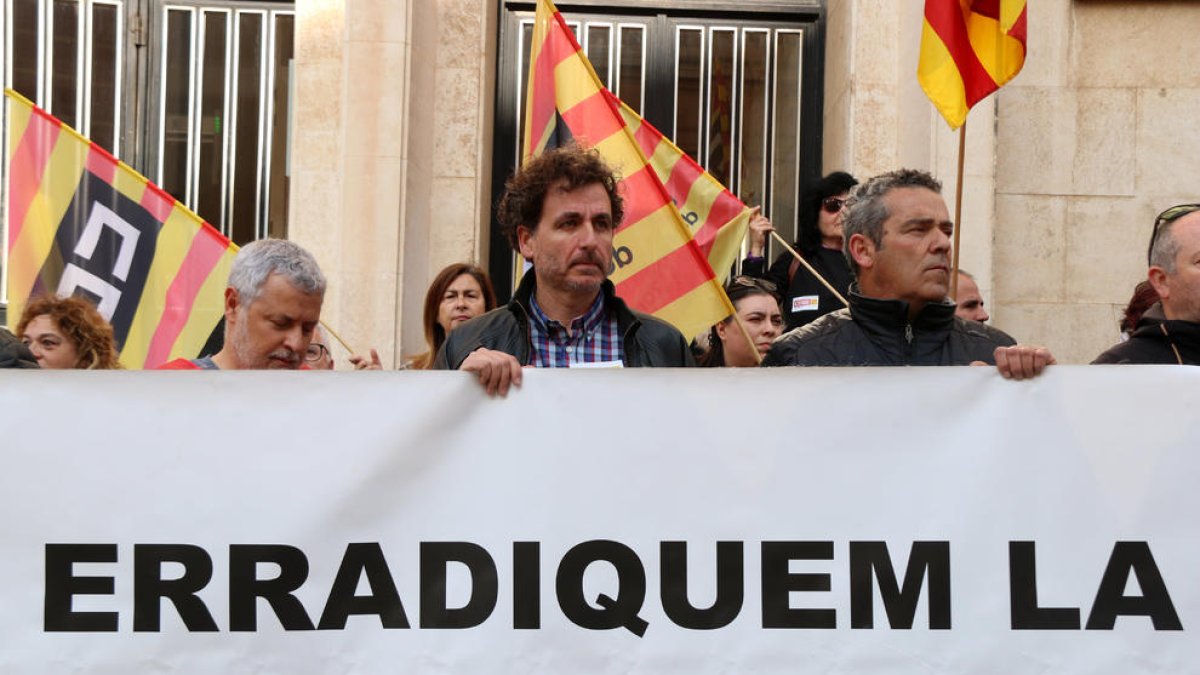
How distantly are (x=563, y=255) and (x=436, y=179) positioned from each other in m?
4.82

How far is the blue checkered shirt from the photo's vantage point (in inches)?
186

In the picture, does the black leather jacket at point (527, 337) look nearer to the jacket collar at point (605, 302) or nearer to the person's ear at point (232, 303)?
the jacket collar at point (605, 302)

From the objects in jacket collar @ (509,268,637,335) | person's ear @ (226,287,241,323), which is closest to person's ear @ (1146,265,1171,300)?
jacket collar @ (509,268,637,335)

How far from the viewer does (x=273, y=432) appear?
413 centimetres

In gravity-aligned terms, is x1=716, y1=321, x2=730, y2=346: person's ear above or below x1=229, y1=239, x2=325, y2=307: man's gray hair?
below

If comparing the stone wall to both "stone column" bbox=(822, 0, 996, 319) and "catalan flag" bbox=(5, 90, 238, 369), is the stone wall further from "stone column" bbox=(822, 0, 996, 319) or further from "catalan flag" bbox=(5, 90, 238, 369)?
"catalan flag" bbox=(5, 90, 238, 369)

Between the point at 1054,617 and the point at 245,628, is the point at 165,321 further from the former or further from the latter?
the point at 1054,617

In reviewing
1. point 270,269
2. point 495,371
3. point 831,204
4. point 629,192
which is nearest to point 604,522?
point 495,371

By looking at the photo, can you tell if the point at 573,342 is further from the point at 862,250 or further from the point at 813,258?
the point at 813,258

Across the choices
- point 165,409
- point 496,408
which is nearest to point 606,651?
point 496,408

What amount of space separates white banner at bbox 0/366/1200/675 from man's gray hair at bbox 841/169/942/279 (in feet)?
2.12

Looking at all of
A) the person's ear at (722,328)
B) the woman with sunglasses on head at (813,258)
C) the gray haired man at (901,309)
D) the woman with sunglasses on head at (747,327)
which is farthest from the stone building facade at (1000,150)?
the gray haired man at (901,309)

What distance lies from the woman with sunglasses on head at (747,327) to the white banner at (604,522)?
7.40ft

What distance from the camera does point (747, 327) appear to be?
6.57 m
